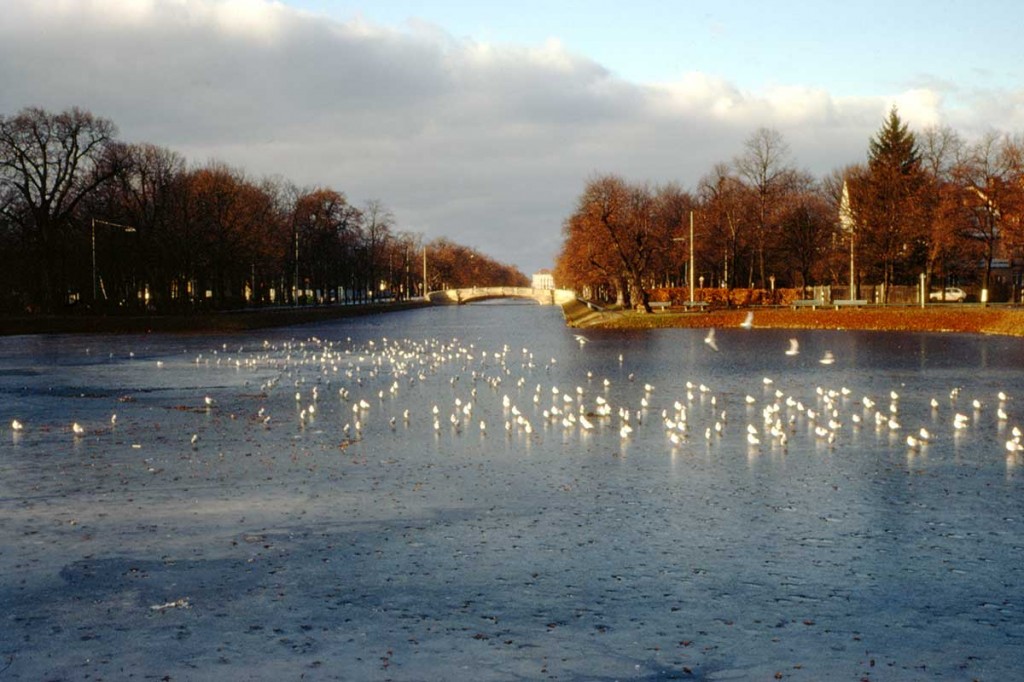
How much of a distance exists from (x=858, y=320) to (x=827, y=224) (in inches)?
2189

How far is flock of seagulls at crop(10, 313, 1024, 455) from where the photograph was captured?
1931cm

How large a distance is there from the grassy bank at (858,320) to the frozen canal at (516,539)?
31496mm

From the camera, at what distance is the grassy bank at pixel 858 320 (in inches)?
2137

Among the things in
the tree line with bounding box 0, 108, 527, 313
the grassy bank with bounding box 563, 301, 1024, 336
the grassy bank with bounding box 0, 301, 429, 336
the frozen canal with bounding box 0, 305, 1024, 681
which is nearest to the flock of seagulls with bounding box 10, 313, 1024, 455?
the frozen canal with bounding box 0, 305, 1024, 681

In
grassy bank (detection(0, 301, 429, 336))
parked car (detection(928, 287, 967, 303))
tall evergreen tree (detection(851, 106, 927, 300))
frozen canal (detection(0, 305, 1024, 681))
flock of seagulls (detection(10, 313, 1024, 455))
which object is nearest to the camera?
frozen canal (detection(0, 305, 1024, 681))

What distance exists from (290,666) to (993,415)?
58.0ft

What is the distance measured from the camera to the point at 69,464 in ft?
54.5

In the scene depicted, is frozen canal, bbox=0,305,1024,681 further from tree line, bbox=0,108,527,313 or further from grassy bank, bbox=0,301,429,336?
tree line, bbox=0,108,527,313

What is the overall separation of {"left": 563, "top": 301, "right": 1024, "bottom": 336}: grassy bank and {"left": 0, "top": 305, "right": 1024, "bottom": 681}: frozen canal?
3150cm

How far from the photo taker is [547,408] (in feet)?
76.9

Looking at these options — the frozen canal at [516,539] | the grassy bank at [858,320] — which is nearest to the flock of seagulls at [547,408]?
the frozen canal at [516,539]

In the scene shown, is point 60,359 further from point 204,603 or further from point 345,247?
point 345,247

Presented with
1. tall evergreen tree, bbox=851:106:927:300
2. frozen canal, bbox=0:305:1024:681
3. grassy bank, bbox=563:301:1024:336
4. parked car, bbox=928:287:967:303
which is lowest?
frozen canal, bbox=0:305:1024:681

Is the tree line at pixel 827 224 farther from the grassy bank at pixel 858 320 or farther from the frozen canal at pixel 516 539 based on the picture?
the frozen canal at pixel 516 539
